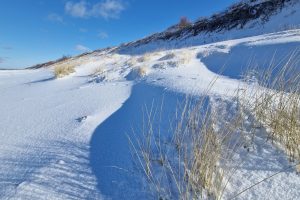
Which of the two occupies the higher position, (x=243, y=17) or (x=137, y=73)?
(x=243, y=17)

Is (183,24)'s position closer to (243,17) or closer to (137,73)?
(243,17)

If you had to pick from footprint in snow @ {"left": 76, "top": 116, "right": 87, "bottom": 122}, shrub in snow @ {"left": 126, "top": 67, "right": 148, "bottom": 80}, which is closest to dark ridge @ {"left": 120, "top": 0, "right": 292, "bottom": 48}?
shrub in snow @ {"left": 126, "top": 67, "right": 148, "bottom": 80}

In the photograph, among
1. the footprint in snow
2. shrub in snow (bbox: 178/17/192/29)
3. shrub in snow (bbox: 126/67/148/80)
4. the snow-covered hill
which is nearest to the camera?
the snow-covered hill

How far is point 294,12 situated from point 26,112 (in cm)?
1106

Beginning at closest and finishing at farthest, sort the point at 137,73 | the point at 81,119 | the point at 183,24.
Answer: the point at 81,119, the point at 137,73, the point at 183,24

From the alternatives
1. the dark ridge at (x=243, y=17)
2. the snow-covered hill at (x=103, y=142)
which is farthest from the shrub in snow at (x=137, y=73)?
the dark ridge at (x=243, y=17)

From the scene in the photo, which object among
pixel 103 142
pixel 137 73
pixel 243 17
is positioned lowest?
pixel 103 142

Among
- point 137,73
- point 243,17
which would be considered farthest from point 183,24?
point 137,73

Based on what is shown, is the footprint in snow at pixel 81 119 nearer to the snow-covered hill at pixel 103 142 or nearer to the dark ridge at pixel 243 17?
the snow-covered hill at pixel 103 142

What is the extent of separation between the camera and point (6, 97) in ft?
12.1

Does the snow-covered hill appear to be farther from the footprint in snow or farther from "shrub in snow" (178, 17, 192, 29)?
"shrub in snow" (178, 17, 192, 29)

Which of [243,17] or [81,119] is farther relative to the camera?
[243,17]

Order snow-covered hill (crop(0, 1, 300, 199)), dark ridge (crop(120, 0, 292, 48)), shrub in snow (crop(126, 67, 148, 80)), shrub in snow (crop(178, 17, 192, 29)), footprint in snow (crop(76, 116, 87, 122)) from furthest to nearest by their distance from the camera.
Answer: shrub in snow (crop(178, 17, 192, 29)) → dark ridge (crop(120, 0, 292, 48)) → shrub in snow (crop(126, 67, 148, 80)) → footprint in snow (crop(76, 116, 87, 122)) → snow-covered hill (crop(0, 1, 300, 199))

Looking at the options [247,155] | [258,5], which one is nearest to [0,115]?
[247,155]
